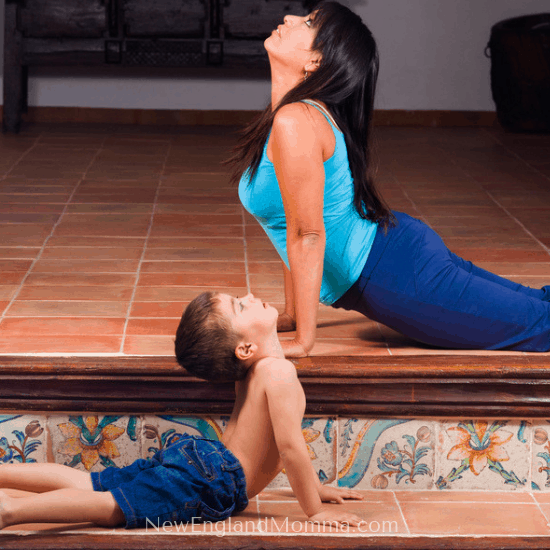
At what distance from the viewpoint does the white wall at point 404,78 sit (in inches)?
250

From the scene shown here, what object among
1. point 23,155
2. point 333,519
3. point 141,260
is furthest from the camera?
point 23,155

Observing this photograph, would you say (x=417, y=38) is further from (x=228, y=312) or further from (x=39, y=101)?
(x=228, y=312)

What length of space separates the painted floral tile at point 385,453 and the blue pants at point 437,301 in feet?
0.83

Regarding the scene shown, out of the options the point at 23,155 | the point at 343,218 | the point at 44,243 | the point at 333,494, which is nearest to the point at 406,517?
the point at 333,494

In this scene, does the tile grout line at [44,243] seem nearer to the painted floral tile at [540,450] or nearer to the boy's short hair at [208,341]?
the boy's short hair at [208,341]

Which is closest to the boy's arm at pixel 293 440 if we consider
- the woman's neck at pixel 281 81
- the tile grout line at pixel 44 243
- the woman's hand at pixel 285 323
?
A: the woman's hand at pixel 285 323

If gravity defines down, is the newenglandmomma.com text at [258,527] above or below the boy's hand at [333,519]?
below

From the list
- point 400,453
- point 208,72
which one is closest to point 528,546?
point 400,453

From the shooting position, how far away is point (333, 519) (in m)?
1.87

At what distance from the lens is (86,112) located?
6359 millimetres

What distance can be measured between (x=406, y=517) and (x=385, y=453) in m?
0.19

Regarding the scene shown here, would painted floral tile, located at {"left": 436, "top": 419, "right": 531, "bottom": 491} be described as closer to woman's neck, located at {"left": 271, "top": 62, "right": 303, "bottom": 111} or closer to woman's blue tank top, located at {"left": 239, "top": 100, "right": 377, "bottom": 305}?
woman's blue tank top, located at {"left": 239, "top": 100, "right": 377, "bottom": 305}

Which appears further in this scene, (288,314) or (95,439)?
(288,314)

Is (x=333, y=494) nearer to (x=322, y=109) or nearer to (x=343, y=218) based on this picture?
(x=343, y=218)
